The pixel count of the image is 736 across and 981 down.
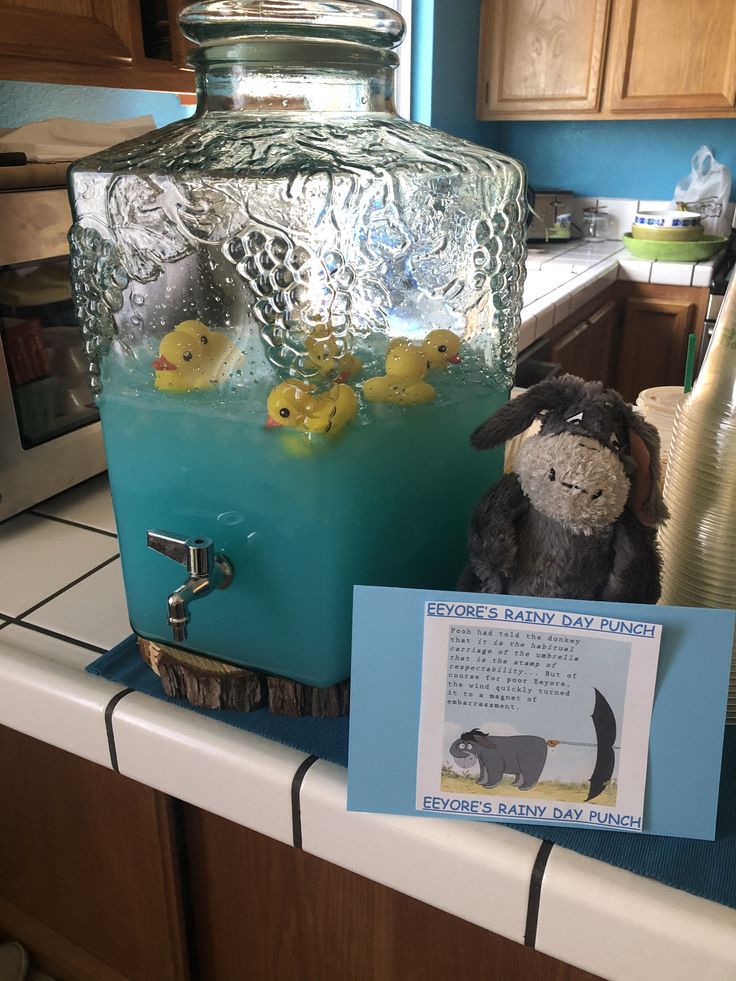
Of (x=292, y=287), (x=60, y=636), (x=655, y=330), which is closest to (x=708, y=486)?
(x=292, y=287)

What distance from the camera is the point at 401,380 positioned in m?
0.49

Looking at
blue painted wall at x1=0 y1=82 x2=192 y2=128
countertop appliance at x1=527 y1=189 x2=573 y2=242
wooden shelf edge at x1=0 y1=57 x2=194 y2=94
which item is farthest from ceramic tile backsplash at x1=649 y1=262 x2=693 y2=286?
wooden shelf edge at x1=0 y1=57 x2=194 y2=94

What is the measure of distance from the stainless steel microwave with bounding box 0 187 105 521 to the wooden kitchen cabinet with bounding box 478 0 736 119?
2623 mm

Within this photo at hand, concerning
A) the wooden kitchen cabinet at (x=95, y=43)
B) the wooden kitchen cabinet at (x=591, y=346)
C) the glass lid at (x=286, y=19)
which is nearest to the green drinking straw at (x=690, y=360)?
the glass lid at (x=286, y=19)

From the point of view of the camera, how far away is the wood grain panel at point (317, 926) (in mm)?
560

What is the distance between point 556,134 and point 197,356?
10.6 ft

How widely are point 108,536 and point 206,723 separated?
367mm

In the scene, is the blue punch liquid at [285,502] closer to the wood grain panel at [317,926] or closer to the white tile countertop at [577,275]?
the wood grain panel at [317,926]

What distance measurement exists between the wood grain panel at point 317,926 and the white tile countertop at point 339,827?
0.31 feet

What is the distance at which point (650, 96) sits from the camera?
279cm

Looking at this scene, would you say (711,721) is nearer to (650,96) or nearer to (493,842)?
(493,842)

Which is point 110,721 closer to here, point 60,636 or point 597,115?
point 60,636

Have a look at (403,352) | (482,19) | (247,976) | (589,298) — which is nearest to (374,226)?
(403,352)

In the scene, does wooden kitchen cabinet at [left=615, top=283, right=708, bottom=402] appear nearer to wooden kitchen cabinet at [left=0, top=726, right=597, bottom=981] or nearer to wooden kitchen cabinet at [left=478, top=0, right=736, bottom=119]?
wooden kitchen cabinet at [left=478, top=0, right=736, bottom=119]
